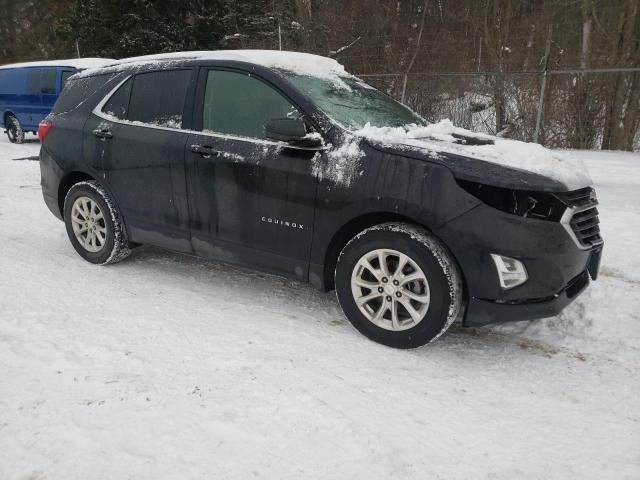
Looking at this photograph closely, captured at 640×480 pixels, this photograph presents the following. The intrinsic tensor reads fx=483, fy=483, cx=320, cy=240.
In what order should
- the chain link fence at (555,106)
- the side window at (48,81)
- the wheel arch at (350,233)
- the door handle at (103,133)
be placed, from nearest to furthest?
the wheel arch at (350,233) → the door handle at (103,133) → the chain link fence at (555,106) → the side window at (48,81)

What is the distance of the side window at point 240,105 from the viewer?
3.33 m

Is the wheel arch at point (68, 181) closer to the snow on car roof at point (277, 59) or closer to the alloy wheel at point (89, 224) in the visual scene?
the alloy wheel at point (89, 224)

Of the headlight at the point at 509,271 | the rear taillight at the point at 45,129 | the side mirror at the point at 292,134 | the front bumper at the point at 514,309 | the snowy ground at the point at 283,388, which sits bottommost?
the snowy ground at the point at 283,388

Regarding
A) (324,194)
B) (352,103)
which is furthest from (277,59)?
A: (324,194)

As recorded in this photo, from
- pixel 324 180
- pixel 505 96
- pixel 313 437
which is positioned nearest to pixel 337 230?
pixel 324 180

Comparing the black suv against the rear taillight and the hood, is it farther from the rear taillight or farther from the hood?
the rear taillight

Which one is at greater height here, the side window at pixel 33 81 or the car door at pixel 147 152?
the side window at pixel 33 81

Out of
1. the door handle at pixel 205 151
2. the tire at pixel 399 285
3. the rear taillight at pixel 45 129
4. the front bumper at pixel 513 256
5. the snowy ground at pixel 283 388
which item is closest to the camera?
the snowy ground at pixel 283 388

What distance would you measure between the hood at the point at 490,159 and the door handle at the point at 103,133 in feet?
7.29

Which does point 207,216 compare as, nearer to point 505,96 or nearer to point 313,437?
point 313,437

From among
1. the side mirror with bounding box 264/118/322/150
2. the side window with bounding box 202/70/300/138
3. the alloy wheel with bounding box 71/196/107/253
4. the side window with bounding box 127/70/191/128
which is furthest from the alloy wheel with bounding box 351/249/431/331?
the alloy wheel with bounding box 71/196/107/253

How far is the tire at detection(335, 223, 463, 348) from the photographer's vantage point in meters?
2.81

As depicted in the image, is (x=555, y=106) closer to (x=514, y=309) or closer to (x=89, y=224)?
(x=514, y=309)

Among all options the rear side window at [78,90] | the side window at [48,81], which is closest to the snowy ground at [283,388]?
the rear side window at [78,90]
